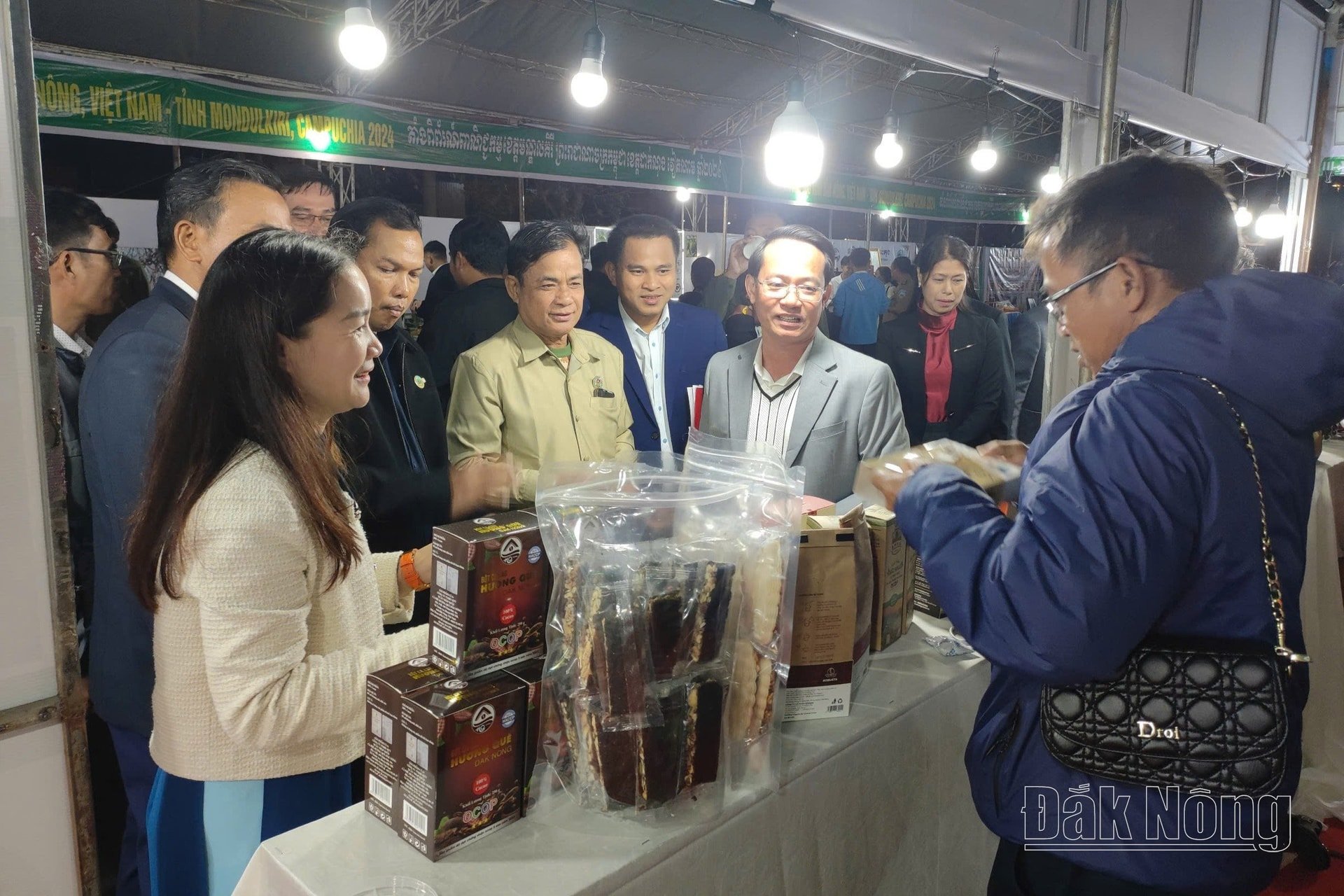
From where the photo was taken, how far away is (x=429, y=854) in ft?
3.20

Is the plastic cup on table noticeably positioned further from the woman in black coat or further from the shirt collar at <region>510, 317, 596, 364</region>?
the woman in black coat

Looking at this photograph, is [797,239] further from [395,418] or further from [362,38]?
[362,38]

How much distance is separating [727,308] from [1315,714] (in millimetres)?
3611

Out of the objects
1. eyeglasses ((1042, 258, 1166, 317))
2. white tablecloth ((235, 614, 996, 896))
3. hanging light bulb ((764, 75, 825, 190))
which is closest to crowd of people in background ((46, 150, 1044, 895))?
white tablecloth ((235, 614, 996, 896))

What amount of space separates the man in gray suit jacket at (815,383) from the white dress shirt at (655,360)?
18.3 inches

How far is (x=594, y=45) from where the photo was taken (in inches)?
139

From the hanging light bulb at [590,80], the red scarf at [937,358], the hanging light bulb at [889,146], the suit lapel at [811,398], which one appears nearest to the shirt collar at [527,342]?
the suit lapel at [811,398]

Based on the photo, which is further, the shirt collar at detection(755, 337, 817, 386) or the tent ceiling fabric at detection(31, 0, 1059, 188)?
the tent ceiling fabric at detection(31, 0, 1059, 188)

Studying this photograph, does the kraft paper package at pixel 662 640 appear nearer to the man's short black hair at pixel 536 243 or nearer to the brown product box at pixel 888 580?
the brown product box at pixel 888 580

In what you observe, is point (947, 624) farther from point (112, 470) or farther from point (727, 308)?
point (727, 308)

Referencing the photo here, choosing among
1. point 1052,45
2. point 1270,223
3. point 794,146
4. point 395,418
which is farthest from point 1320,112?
point 395,418

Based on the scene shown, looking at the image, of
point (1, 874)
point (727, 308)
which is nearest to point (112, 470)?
point (1, 874)

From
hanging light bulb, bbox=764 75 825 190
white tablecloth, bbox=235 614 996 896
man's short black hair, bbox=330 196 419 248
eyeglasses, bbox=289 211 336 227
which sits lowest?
white tablecloth, bbox=235 614 996 896

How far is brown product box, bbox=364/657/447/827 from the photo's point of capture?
978 millimetres
